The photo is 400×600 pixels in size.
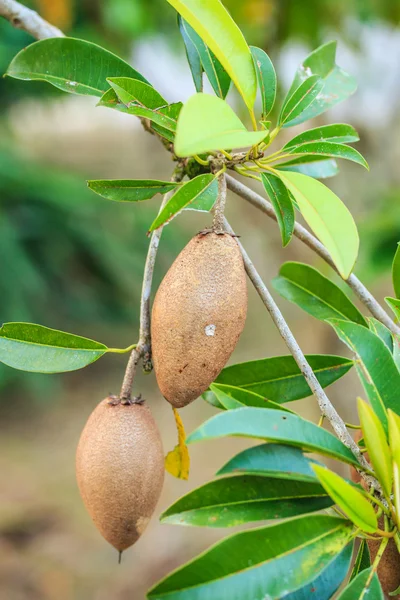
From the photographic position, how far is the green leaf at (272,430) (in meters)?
0.32

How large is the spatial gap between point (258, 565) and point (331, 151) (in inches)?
10.9

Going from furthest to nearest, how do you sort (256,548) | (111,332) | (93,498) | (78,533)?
1. (111,332)
2. (78,533)
3. (93,498)
4. (256,548)

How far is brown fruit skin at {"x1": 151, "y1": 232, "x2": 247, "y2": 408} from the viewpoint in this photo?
0.42 metres

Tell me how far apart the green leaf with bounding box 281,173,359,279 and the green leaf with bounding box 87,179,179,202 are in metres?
0.12

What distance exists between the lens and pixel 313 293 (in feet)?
1.97

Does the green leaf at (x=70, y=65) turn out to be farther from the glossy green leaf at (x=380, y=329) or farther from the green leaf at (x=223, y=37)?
the glossy green leaf at (x=380, y=329)

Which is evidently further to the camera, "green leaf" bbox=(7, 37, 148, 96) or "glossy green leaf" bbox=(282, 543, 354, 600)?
"green leaf" bbox=(7, 37, 148, 96)

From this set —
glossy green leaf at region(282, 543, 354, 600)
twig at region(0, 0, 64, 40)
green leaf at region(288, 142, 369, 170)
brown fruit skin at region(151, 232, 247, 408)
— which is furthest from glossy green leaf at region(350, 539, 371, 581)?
twig at region(0, 0, 64, 40)

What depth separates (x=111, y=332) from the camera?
343cm

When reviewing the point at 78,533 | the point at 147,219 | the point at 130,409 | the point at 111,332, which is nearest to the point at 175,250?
the point at 147,219

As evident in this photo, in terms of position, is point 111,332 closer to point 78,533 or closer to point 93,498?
point 78,533

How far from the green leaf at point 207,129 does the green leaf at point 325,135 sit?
0.13 metres

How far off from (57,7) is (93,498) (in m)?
1.54

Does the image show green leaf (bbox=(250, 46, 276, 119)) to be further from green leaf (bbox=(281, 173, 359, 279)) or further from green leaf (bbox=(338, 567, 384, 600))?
green leaf (bbox=(338, 567, 384, 600))
